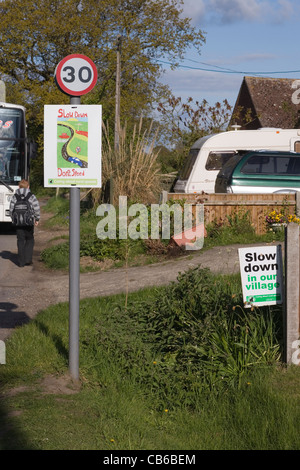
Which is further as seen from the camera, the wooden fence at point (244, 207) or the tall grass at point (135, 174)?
the tall grass at point (135, 174)

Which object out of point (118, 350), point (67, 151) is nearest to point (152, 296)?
point (118, 350)

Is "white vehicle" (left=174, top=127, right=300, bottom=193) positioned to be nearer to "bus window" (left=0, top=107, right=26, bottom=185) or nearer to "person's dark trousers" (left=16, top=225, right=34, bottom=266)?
"bus window" (left=0, top=107, right=26, bottom=185)

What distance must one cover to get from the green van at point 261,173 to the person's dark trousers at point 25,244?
5166 millimetres

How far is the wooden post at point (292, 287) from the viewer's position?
21.1ft

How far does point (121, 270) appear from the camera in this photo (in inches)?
513

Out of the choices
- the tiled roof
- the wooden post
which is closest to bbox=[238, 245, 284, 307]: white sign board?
the wooden post

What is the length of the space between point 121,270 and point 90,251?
5.03 feet

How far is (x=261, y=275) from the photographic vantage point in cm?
665

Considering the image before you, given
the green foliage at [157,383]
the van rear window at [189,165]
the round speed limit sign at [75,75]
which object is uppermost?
the round speed limit sign at [75,75]

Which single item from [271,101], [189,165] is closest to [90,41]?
[271,101]

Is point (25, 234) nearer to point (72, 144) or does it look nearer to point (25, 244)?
point (25, 244)

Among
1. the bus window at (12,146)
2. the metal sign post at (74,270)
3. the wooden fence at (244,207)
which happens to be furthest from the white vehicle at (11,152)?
the metal sign post at (74,270)

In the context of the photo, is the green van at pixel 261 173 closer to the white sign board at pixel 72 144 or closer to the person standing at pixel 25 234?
the person standing at pixel 25 234

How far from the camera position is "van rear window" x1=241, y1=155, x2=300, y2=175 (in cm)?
1767
